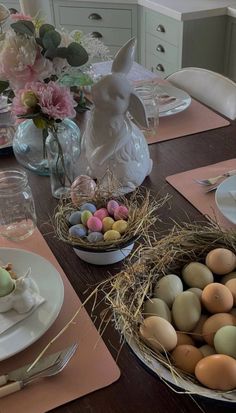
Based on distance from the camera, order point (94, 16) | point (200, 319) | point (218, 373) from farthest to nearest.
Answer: point (94, 16) → point (200, 319) → point (218, 373)

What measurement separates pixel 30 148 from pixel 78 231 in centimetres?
40

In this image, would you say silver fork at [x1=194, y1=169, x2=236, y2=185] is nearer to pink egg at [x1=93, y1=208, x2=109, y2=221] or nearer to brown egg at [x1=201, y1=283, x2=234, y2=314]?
pink egg at [x1=93, y1=208, x2=109, y2=221]

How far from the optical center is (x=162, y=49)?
105 inches

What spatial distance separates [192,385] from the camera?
19.6 inches

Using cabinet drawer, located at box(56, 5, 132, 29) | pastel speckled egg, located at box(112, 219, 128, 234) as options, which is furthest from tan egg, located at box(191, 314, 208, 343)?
cabinet drawer, located at box(56, 5, 132, 29)

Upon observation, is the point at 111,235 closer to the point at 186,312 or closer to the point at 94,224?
the point at 94,224

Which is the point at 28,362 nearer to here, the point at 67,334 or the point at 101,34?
the point at 67,334

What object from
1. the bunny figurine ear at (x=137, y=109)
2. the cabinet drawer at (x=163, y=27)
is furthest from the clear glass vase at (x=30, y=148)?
the cabinet drawer at (x=163, y=27)

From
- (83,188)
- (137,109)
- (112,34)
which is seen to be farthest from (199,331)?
(112,34)

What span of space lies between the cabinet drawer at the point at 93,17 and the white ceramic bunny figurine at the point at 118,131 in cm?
217

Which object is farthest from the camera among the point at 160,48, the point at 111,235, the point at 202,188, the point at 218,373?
the point at 160,48

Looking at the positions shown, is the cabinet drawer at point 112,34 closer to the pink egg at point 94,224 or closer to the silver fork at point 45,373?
the pink egg at point 94,224

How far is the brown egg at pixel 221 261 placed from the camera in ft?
2.11

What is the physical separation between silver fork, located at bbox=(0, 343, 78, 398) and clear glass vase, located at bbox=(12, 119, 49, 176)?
56 cm
